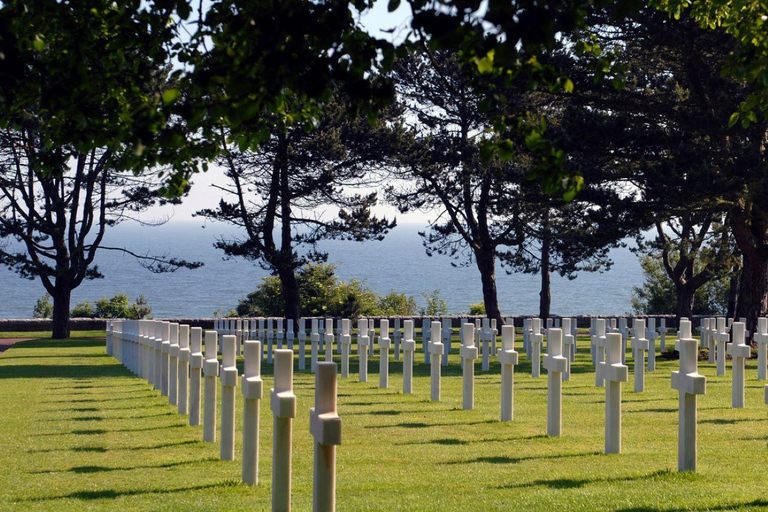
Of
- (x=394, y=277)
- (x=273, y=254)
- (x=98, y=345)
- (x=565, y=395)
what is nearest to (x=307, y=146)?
(x=273, y=254)

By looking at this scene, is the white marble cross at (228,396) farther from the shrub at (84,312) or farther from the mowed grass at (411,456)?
the shrub at (84,312)

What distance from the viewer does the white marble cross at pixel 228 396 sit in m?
7.59

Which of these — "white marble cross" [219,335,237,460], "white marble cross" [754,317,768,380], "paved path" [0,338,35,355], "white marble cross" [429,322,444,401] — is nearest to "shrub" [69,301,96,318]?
"paved path" [0,338,35,355]

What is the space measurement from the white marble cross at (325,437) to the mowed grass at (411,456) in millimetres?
1464

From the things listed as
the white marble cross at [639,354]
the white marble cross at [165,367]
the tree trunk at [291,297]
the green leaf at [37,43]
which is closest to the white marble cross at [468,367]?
the white marble cross at [639,354]

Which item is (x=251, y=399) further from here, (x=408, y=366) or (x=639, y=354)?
(x=639, y=354)

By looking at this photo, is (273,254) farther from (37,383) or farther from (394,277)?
(394,277)

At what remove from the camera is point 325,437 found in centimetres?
470

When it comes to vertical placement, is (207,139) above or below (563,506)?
above

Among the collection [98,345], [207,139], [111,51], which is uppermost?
[111,51]

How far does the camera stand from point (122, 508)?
613cm

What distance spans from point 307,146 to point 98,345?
364 inches

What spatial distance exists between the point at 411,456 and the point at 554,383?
2066 mm

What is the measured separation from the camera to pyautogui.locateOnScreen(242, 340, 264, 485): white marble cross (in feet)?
22.0
